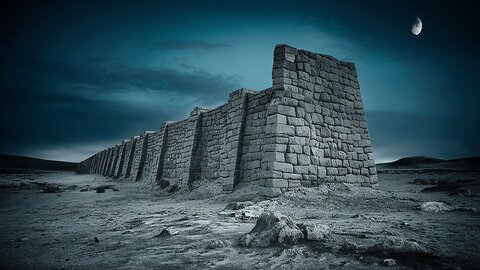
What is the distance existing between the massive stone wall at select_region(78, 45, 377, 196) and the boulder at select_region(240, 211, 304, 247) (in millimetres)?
3678

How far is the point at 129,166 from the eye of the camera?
Answer: 71.7 ft

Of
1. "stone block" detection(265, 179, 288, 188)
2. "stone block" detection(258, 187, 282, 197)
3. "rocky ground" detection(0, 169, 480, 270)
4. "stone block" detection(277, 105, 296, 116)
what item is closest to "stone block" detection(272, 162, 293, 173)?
"stone block" detection(265, 179, 288, 188)

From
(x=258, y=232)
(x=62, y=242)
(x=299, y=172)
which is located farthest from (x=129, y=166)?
(x=258, y=232)

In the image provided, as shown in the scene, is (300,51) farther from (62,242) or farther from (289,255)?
(62,242)

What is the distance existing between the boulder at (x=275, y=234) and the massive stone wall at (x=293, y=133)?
12.1 ft

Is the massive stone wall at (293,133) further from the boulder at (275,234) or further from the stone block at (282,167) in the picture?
the boulder at (275,234)

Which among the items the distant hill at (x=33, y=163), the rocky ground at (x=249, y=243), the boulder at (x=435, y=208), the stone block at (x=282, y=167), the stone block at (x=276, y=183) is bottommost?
the rocky ground at (x=249, y=243)

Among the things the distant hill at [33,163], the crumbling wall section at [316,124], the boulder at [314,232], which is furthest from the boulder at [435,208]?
the distant hill at [33,163]

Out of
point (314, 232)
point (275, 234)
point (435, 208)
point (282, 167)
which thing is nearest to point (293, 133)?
point (282, 167)

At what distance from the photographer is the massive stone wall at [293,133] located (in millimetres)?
7371

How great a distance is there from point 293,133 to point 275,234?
16.0 feet

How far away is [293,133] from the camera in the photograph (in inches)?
297

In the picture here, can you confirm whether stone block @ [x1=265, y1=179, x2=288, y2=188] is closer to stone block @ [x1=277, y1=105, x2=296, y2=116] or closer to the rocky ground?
the rocky ground

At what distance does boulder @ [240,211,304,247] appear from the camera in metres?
2.89
